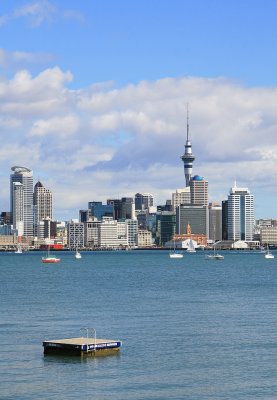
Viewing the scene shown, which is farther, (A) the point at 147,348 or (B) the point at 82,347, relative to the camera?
(A) the point at 147,348

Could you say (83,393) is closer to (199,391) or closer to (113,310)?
(199,391)

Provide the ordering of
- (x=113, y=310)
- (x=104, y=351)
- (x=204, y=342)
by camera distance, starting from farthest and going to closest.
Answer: (x=113, y=310), (x=204, y=342), (x=104, y=351)

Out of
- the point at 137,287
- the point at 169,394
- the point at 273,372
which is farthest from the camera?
the point at 137,287

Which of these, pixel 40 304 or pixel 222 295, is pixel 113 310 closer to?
pixel 40 304

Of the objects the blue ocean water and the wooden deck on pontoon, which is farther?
the wooden deck on pontoon

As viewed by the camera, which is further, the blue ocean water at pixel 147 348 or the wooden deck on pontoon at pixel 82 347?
the wooden deck on pontoon at pixel 82 347

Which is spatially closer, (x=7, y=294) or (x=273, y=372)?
(x=273, y=372)

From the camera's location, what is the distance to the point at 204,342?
204 feet

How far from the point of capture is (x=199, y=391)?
47.8 meters

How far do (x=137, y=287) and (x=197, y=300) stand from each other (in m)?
26.4

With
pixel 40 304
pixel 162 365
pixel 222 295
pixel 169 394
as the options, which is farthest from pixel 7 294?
pixel 169 394

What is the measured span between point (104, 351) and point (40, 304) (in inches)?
1408

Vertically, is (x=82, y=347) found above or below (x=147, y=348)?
above

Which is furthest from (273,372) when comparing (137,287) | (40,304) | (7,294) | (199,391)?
(137,287)
